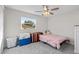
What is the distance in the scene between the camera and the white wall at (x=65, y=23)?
3.10 meters

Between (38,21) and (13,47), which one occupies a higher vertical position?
(38,21)

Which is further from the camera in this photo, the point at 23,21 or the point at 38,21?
the point at 38,21

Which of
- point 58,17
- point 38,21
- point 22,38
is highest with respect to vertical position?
point 58,17

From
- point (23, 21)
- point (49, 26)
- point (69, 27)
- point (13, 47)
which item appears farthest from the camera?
point (49, 26)

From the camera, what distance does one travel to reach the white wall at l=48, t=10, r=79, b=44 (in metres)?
3.10

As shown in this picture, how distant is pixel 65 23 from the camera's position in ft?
11.1

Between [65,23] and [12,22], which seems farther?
[65,23]

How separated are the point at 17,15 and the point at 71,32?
2.39m

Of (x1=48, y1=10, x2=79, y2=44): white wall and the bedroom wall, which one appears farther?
(x1=48, y1=10, x2=79, y2=44): white wall

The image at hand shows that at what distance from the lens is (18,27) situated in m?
2.28

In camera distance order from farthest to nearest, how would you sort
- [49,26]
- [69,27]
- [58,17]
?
[49,26], [58,17], [69,27]

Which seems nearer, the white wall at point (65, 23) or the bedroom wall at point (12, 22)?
the bedroom wall at point (12, 22)

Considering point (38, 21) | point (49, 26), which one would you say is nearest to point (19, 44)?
point (38, 21)
